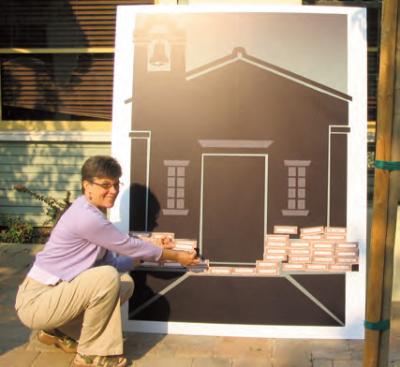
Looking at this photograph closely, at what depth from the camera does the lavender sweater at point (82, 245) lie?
333cm

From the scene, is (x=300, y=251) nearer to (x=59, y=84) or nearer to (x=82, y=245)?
(x=82, y=245)

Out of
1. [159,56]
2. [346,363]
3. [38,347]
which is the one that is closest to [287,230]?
[346,363]

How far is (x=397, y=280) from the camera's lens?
457cm

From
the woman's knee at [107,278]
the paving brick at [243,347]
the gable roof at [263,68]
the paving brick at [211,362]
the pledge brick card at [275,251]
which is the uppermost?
the gable roof at [263,68]

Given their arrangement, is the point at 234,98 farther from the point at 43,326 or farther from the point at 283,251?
the point at 43,326

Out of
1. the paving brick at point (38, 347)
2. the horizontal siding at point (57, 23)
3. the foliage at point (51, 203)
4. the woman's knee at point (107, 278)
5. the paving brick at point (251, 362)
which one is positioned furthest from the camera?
the horizontal siding at point (57, 23)

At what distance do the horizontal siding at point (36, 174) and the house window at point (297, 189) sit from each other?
3799 mm

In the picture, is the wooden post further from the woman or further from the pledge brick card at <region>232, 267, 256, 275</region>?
the woman

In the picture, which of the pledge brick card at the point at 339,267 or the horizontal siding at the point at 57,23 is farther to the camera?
the horizontal siding at the point at 57,23

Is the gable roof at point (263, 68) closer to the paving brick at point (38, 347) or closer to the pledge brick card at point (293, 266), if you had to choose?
the pledge brick card at point (293, 266)

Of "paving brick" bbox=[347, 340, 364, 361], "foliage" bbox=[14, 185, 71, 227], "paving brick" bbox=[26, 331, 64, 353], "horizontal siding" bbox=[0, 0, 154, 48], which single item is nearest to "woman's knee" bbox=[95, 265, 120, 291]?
"paving brick" bbox=[26, 331, 64, 353]

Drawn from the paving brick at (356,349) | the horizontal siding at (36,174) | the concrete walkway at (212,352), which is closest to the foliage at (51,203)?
the horizontal siding at (36,174)

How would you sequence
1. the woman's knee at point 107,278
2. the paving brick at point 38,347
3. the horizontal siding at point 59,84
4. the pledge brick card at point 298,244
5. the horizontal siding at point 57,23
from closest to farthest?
the woman's knee at point 107,278, the pledge brick card at point 298,244, the paving brick at point 38,347, the horizontal siding at point 57,23, the horizontal siding at point 59,84

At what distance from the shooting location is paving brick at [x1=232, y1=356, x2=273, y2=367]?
11.2 ft
